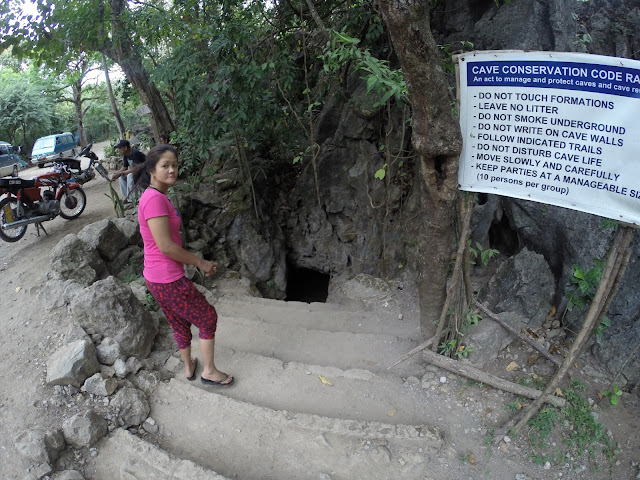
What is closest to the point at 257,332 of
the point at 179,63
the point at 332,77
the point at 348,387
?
the point at 348,387

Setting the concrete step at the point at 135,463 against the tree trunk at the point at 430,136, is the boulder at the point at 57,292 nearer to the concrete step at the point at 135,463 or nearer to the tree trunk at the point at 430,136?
the concrete step at the point at 135,463

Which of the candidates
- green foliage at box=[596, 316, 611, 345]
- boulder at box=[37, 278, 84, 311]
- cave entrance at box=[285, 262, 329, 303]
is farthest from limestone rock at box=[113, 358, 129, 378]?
cave entrance at box=[285, 262, 329, 303]

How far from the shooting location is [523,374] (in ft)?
10.4

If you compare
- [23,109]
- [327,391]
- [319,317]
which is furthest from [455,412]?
[23,109]

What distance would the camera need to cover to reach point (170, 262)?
2748 millimetres

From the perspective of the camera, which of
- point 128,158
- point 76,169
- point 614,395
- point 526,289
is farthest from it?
point 76,169

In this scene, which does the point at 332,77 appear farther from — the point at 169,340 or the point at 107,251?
the point at 169,340

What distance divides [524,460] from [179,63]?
4903 mm

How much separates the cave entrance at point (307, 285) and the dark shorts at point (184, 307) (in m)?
5.01

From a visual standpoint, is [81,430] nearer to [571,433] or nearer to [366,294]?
[571,433]

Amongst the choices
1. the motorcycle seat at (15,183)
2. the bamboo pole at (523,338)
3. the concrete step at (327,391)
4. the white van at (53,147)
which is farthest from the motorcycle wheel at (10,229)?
the white van at (53,147)

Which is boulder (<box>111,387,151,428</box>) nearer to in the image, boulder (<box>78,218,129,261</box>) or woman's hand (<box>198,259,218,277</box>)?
woman's hand (<box>198,259,218,277</box>)

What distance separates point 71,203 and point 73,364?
4642 mm

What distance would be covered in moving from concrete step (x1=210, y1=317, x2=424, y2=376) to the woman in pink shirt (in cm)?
72
